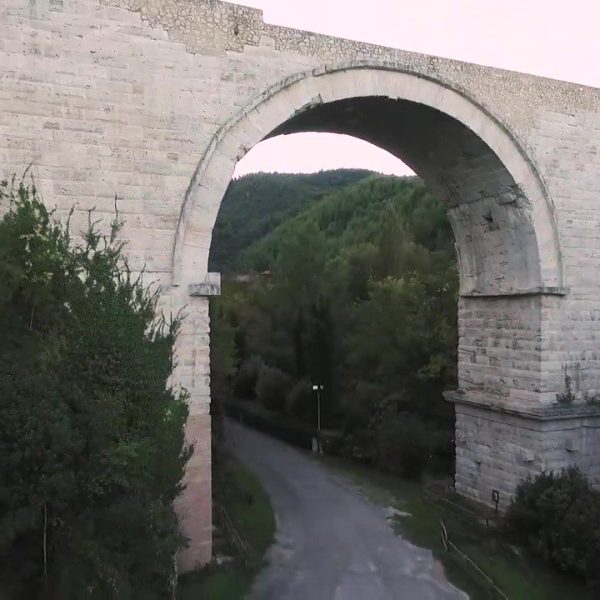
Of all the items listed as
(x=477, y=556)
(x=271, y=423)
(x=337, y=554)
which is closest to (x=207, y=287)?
(x=337, y=554)

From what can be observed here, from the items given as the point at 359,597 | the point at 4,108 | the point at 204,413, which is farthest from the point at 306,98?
the point at 359,597

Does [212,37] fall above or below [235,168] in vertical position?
above

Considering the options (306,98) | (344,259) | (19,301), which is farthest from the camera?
(344,259)

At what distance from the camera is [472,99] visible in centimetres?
1089

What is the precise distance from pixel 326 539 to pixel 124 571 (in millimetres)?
5683

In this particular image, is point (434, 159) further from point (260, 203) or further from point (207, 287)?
point (260, 203)

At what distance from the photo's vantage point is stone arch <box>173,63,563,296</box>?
9211 mm

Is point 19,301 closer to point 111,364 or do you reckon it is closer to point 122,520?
point 111,364

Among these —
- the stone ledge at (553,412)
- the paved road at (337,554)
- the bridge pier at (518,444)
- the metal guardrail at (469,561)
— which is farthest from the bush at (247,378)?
the stone ledge at (553,412)

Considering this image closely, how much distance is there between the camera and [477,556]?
35.2 feet

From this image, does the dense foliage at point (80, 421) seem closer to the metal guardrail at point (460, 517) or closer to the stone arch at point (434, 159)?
the stone arch at point (434, 159)

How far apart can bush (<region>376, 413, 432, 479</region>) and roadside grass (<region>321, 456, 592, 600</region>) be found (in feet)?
6.83

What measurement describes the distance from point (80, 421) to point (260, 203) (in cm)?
7622

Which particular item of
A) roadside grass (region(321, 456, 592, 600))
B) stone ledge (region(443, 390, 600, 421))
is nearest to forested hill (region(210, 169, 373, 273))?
roadside grass (region(321, 456, 592, 600))
